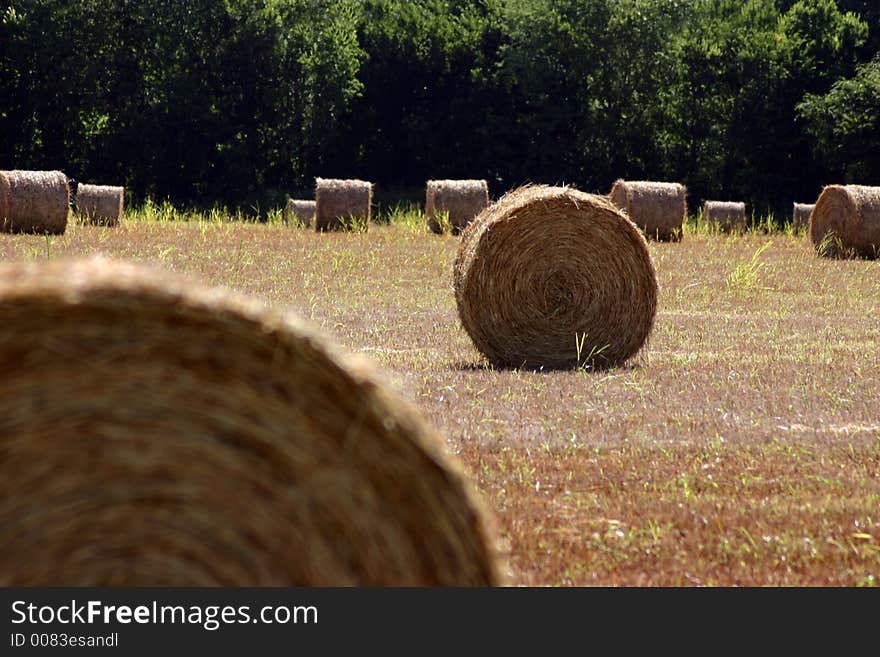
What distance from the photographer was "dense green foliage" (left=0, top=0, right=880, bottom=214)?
3447 centimetres

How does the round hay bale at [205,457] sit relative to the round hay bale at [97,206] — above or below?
above

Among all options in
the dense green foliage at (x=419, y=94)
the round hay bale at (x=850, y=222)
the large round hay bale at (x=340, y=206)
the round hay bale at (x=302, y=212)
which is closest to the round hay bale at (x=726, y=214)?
the dense green foliage at (x=419, y=94)

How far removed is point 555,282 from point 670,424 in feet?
11.8

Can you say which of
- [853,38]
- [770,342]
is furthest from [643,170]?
[770,342]

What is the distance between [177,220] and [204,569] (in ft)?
75.8

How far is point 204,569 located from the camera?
3.26 m

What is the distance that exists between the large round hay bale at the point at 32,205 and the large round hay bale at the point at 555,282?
11.1 meters

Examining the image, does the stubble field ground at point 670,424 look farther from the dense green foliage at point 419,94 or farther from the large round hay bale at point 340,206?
the dense green foliage at point 419,94

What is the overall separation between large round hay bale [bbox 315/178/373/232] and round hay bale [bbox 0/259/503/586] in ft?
72.1

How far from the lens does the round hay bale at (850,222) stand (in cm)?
2247

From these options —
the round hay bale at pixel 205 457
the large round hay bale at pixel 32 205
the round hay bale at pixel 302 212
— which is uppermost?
the round hay bale at pixel 205 457

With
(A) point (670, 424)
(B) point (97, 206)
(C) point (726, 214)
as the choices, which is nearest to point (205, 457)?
(A) point (670, 424)

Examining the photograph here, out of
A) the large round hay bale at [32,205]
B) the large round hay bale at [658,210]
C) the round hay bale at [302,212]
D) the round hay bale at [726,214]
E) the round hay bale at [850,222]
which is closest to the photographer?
the large round hay bale at [32,205]

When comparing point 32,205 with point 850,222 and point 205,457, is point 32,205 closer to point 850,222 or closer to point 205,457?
point 850,222
